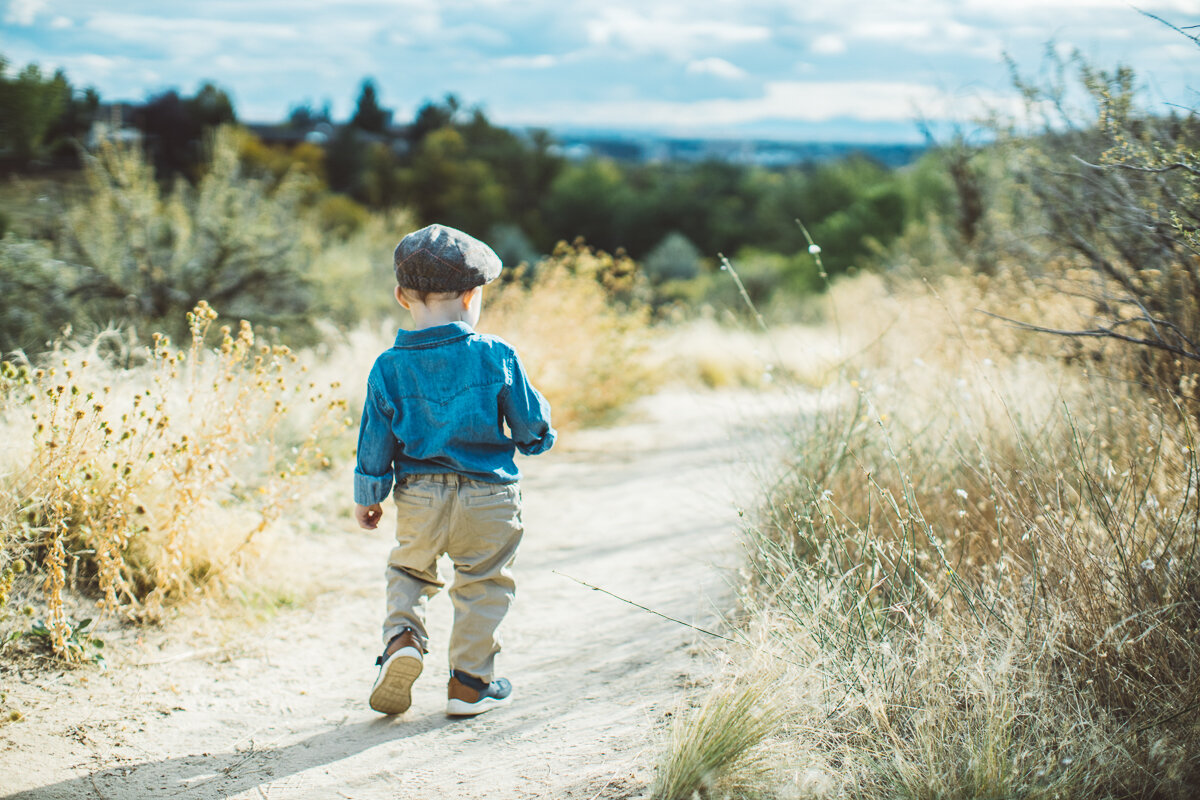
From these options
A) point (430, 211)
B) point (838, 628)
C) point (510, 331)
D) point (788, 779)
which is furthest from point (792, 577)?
point (430, 211)

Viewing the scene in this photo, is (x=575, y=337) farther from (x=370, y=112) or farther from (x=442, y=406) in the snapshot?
(x=370, y=112)

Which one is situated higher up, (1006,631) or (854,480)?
(854,480)

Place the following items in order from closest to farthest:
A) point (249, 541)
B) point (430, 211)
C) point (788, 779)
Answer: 1. point (788, 779)
2. point (249, 541)
3. point (430, 211)

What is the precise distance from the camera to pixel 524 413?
2721mm

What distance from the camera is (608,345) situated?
7.80 metres

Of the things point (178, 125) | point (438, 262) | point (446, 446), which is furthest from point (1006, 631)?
point (178, 125)

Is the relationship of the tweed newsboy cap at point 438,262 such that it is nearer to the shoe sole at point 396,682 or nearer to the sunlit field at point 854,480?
the sunlit field at point 854,480

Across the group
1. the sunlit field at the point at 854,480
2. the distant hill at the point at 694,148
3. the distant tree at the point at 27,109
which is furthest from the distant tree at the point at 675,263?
the distant hill at the point at 694,148

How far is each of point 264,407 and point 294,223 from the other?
4.42 m

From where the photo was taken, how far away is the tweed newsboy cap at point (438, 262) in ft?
8.61

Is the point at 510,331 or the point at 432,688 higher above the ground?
the point at 510,331

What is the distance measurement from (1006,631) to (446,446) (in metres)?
1.81

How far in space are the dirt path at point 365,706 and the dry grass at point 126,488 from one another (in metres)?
0.35

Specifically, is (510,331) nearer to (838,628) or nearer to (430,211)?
(838,628)
